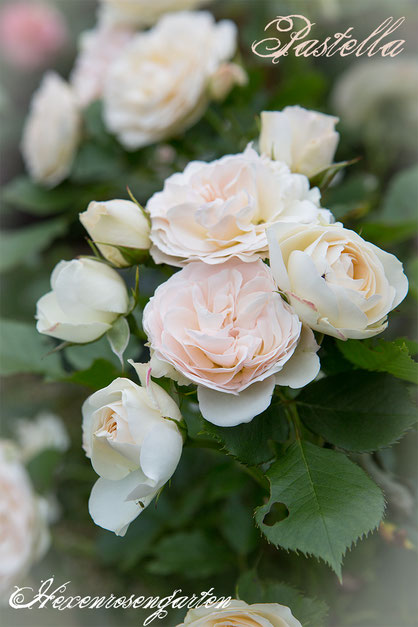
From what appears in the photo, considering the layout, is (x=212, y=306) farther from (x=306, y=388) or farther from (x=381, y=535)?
(x=381, y=535)

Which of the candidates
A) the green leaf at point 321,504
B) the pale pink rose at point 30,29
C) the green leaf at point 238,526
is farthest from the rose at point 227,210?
the pale pink rose at point 30,29

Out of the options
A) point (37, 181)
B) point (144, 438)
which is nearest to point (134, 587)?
point (144, 438)

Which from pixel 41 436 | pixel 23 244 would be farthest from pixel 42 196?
pixel 41 436

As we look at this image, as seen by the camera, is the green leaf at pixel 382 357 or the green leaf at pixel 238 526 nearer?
the green leaf at pixel 382 357

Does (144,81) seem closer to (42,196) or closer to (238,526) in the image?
(42,196)

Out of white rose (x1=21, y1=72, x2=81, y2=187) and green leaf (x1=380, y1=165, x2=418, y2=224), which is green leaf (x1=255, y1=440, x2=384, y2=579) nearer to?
green leaf (x1=380, y1=165, x2=418, y2=224)

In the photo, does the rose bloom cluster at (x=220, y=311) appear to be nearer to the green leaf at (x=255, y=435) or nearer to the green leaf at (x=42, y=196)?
the green leaf at (x=255, y=435)
